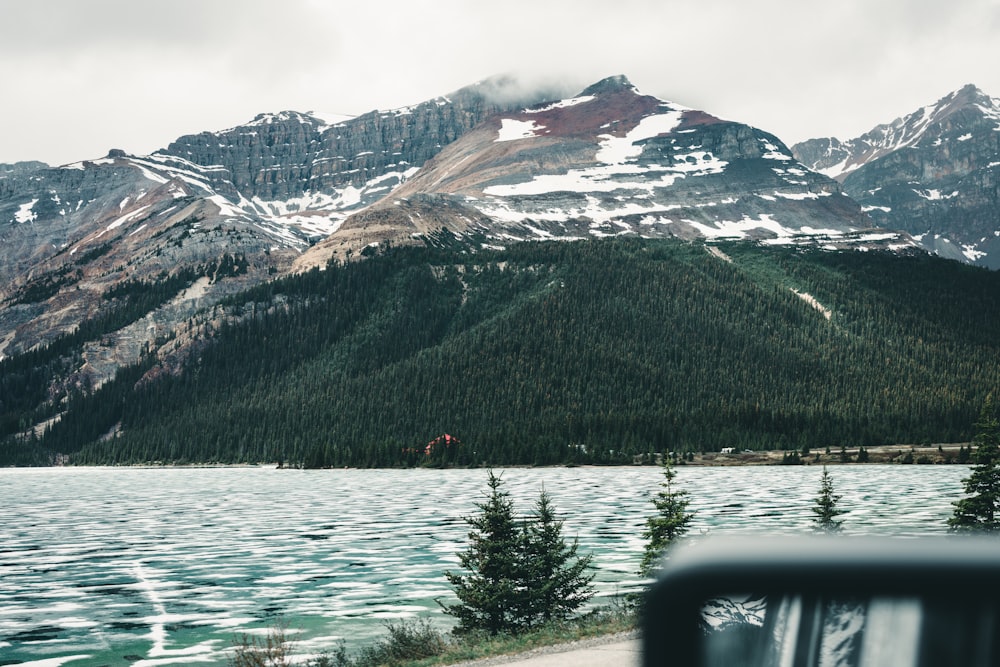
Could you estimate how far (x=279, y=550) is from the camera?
5859 centimetres

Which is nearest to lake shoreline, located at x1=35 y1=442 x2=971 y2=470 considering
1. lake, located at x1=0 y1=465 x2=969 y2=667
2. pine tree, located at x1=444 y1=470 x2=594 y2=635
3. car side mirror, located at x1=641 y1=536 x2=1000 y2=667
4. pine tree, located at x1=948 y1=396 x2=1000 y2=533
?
lake, located at x1=0 y1=465 x2=969 y2=667

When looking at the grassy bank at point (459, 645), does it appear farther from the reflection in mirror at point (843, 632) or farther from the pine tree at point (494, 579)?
the reflection in mirror at point (843, 632)

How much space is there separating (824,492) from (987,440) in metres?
8.58

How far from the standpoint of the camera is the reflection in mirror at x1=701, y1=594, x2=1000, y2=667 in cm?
334

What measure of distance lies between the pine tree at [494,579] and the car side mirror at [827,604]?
75.5ft

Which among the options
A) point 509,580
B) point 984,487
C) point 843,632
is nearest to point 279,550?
point 509,580

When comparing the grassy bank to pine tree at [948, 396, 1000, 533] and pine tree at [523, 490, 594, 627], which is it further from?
pine tree at [948, 396, 1000, 533]

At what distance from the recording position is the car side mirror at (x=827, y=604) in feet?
10.9

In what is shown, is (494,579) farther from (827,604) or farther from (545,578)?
(827,604)

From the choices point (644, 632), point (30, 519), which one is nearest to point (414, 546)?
point (30, 519)

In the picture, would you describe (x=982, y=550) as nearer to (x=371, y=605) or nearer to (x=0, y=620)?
(x=371, y=605)

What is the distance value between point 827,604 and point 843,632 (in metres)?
0.13

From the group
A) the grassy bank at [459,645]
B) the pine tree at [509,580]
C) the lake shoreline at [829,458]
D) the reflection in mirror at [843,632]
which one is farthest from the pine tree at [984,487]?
the lake shoreline at [829,458]

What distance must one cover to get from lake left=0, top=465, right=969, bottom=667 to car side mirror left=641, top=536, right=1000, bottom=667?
1.08 ft
